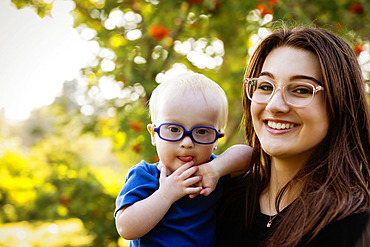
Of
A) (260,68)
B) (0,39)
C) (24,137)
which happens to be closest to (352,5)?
(260,68)

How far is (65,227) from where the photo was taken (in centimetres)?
901

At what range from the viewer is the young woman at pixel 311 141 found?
1454 mm

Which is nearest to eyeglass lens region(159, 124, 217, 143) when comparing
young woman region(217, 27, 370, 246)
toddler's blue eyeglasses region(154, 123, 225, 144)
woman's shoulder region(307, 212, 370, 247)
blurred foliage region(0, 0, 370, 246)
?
toddler's blue eyeglasses region(154, 123, 225, 144)

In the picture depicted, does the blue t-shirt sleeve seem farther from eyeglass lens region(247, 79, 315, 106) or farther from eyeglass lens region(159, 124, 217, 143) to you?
eyeglass lens region(247, 79, 315, 106)

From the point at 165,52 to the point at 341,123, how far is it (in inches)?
116

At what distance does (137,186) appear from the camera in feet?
5.74

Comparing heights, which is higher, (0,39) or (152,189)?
(0,39)

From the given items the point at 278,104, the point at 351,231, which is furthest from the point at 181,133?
the point at 351,231

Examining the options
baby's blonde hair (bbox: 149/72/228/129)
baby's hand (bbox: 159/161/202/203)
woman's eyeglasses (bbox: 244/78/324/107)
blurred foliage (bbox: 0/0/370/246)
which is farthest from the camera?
blurred foliage (bbox: 0/0/370/246)

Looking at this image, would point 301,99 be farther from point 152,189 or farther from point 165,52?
point 165,52

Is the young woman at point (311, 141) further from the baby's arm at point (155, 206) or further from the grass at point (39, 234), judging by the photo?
the grass at point (39, 234)

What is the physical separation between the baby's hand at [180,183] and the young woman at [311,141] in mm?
304

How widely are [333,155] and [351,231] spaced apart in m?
0.32

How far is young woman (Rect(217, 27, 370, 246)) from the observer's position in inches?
57.2
